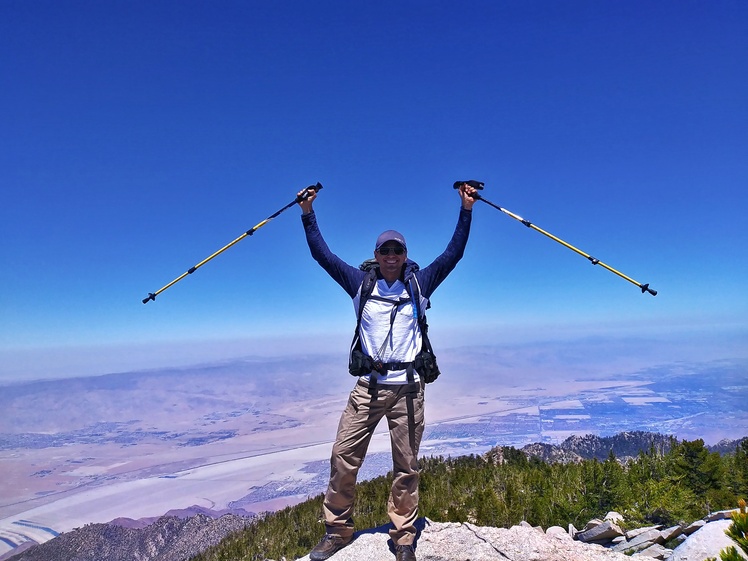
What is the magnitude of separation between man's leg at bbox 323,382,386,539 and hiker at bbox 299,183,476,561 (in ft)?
0.03

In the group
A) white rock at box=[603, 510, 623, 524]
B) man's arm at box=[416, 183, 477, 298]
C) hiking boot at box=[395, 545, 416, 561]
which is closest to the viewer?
hiking boot at box=[395, 545, 416, 561]

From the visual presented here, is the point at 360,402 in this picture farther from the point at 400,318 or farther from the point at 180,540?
the point at 180,540

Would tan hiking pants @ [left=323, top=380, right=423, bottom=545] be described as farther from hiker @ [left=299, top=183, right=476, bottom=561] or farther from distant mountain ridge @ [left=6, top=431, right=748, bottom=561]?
distant mountain ridge @ [left=6, top=431, right=748, bottom=561]

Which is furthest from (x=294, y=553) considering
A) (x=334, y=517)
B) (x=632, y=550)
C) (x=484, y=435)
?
(x=484, y=435)

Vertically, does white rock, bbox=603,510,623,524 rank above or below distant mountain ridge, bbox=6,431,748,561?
above

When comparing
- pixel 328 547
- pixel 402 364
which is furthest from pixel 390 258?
pixel 328 547

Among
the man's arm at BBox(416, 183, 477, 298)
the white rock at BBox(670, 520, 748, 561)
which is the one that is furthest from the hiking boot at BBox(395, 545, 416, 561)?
the white rock at BBox(670, 520, 748, 561)

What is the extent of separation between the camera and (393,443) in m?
5.04

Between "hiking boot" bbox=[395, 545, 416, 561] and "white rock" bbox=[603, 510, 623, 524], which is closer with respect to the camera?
"hiking boot" bbox=[395, 545, 416, 561]

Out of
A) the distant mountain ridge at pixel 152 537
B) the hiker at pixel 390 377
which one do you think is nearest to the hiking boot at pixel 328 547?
the hiker at pixel 390 377

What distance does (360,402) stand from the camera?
511 centimetres

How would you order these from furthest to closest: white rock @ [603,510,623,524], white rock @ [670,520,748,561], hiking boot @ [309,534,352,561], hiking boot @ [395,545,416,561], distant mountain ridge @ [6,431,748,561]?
distant mountain ridge @ [6,431,748,561]
white rock @ [603,510,623,524]
hiking boot @ [309,534,352,561]
white rock @ [670,520,748,561]
hiking boot @ [395,545,416,561]

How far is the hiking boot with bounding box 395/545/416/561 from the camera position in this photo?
191 inches

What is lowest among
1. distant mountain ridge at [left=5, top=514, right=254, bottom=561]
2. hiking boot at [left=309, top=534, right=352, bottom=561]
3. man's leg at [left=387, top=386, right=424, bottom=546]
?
distant mountain ridge at [left=5, top=514, right=254, bottom=561]
